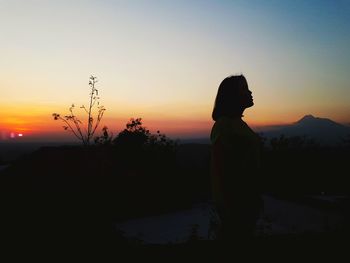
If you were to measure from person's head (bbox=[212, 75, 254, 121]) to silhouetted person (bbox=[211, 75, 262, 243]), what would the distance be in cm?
9

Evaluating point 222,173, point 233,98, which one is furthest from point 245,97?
point 222,173

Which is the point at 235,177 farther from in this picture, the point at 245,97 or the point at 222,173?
the point at 245,97

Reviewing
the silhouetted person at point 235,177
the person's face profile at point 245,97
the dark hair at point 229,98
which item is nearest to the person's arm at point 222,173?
the silhouetted person at point 235,177

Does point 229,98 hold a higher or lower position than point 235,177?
higher

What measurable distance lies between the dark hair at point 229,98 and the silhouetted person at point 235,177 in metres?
0.09

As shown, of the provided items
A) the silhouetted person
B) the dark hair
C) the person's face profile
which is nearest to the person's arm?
the silhouetted person

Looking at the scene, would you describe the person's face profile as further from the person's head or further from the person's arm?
the person's arm

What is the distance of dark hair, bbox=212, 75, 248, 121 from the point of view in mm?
2768

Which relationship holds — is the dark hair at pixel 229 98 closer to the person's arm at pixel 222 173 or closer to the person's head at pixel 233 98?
the person's head at pixel 233 98

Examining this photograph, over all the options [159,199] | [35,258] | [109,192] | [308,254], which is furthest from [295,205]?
[35,258]

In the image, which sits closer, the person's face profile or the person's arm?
the person's arm

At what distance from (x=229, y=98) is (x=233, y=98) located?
29 millimetres

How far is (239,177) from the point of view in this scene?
256 cm

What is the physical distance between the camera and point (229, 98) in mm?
2797
